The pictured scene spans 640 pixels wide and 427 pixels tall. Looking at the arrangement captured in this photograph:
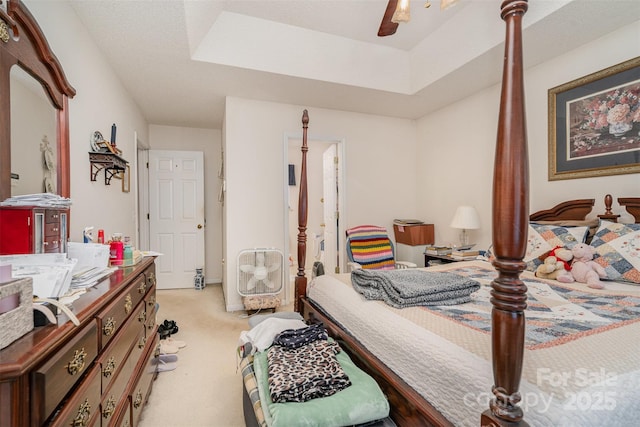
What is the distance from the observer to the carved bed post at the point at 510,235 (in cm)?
74

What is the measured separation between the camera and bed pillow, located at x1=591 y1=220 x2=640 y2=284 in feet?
6.01

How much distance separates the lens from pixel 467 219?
126 inches

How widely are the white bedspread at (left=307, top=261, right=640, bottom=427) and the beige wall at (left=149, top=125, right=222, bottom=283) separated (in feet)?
13.1

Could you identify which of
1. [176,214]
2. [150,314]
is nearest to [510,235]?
[150,314]

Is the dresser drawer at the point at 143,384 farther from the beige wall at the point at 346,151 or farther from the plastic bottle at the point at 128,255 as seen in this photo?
the beige wall at the point at 346,151

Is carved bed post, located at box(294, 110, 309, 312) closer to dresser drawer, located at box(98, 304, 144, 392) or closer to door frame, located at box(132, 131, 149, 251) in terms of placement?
dresser drawer, located at box(98, 304, 144, 392)

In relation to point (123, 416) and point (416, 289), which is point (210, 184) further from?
point (416, 289)

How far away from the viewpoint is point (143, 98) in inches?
140

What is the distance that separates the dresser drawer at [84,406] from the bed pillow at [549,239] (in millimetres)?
2477

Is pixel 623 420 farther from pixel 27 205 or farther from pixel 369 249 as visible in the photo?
pixel 369 249

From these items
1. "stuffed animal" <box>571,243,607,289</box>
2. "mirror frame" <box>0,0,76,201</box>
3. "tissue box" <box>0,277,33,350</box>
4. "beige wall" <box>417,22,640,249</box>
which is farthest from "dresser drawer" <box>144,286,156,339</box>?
"beige wall" <box>417,22,640,249</box>

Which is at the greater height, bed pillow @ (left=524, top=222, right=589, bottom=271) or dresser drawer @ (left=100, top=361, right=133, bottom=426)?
bed pillow @ (left=524, top=222, right=589, bottom=271)

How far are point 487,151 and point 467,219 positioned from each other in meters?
0.79

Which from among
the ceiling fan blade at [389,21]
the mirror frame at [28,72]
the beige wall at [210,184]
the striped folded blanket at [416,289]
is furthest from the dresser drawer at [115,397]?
the beige wall at [210,184]
